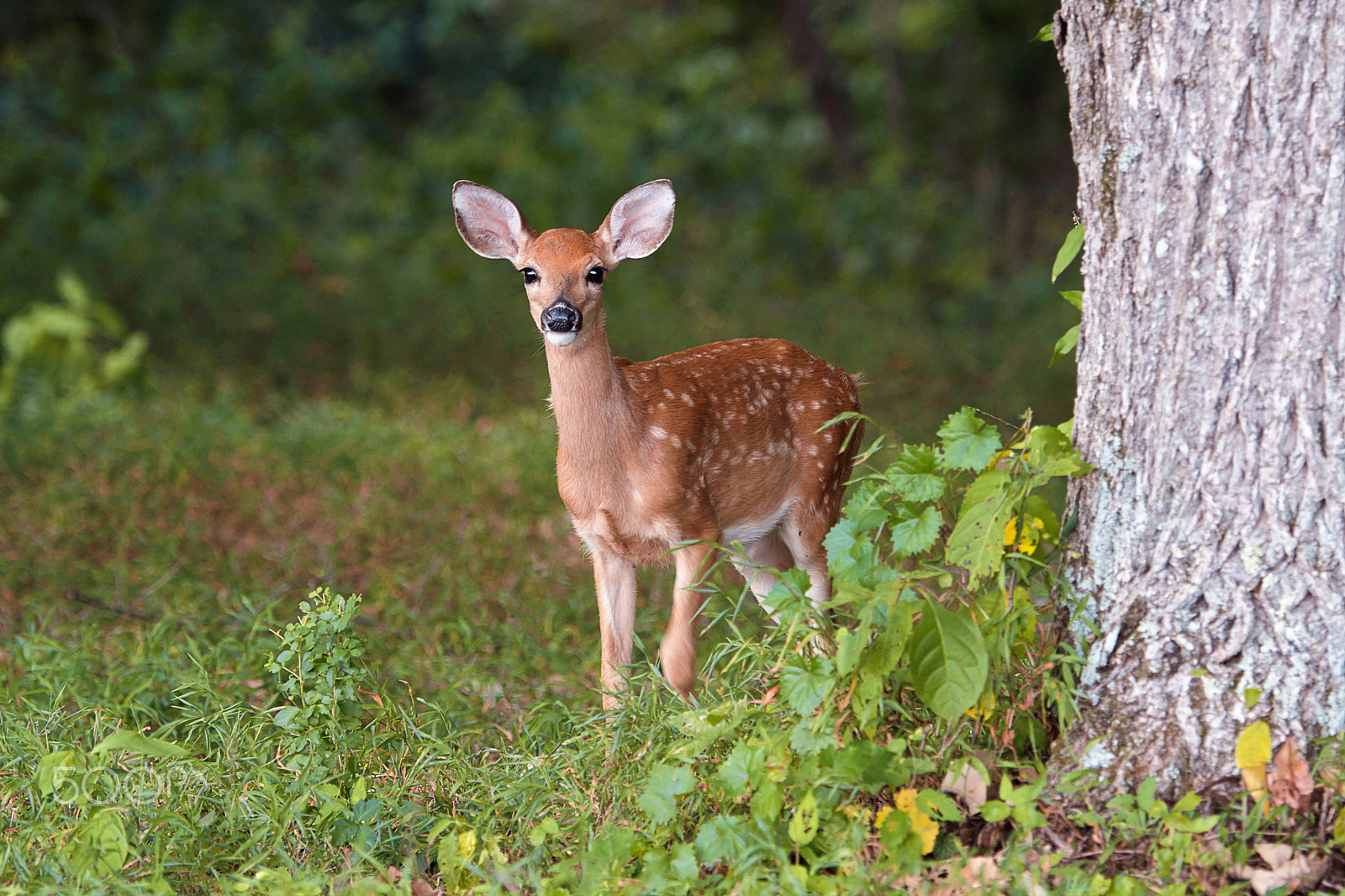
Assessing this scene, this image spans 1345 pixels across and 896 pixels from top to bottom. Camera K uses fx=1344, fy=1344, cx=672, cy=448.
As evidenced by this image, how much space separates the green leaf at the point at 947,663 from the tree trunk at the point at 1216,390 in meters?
0.30

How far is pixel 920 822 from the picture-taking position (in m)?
2.43

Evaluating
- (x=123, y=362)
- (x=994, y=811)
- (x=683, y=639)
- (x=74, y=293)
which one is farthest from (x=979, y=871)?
(x=74, y=293)

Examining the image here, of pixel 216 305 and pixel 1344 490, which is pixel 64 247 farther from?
pixel 1344 490

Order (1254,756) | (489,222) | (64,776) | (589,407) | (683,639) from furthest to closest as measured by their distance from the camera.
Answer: (489,222) → (589,407) → (683,639) → (64,776) → (1254,756)

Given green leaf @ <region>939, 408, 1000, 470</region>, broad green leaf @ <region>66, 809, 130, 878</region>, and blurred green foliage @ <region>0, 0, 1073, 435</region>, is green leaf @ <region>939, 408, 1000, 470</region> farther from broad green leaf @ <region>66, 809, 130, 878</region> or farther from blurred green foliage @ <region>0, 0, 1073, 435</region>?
blurred green foliage @ <region>0, 0, 1073, 435</region>

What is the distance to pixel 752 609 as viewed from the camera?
4.43 meters

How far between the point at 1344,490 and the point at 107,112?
1273cm

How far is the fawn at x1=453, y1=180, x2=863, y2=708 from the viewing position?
3.46 metres

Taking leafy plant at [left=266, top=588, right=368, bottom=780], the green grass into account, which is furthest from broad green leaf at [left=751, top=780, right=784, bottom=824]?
leafy plant at [left=266, top=588, right=368, bottom=780]

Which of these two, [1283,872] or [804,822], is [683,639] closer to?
[804,822]

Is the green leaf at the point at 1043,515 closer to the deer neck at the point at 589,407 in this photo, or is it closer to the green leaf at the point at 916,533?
the green leaf at the point at 916,533

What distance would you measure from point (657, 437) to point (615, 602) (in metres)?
0.47

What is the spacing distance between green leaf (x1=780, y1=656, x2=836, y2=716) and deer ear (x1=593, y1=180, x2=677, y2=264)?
1462mm

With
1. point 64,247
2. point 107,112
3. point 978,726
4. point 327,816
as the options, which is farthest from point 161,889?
point 107,112
